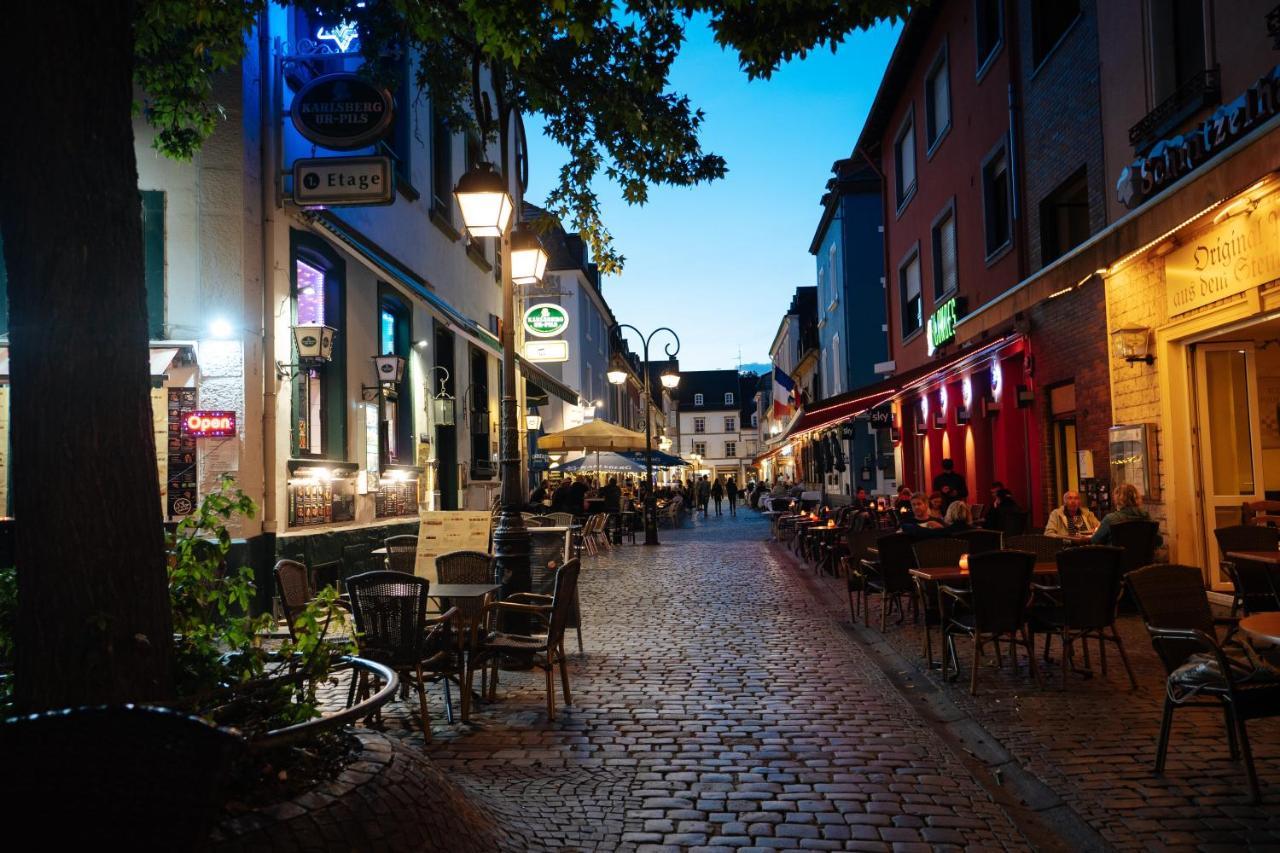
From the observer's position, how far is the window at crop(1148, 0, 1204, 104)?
403 inches

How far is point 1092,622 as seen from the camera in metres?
7.14

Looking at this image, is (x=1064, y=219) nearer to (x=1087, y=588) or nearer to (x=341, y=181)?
(x=1087, y=588)

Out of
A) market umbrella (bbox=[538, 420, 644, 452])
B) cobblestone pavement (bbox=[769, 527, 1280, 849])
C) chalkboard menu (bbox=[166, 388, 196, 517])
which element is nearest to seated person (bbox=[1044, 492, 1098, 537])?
cobblestone pavement (bbox=[769, 527, 1280, 849])

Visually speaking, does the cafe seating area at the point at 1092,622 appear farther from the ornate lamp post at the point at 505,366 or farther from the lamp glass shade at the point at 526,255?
the lamp glass shade at the point at 526,255

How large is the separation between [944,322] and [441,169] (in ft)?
30.9

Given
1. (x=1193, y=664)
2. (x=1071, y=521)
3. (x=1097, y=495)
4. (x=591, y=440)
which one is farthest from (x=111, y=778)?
(x=591, y=440)

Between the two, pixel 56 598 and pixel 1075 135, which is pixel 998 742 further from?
pixel 1075 135

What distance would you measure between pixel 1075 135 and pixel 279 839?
12770 mm

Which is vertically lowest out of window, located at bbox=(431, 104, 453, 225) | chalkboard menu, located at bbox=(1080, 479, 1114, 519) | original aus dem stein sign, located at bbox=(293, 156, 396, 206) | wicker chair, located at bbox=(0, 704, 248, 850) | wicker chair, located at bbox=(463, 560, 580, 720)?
wicker chair, located at bbox=(463, 560, 580, 720)

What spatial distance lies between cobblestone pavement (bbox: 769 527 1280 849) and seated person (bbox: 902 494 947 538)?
194 cm

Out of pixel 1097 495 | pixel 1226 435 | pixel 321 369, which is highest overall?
pixel 321 369

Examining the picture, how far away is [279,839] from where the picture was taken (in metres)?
2.95

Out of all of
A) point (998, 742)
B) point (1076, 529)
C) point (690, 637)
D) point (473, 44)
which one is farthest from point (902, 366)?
point (998, 742)

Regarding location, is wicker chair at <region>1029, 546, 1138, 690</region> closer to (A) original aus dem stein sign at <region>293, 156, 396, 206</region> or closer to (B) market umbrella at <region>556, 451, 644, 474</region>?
(A) original aus dem stein sign at <region>293, 156, 396, 206</region>
